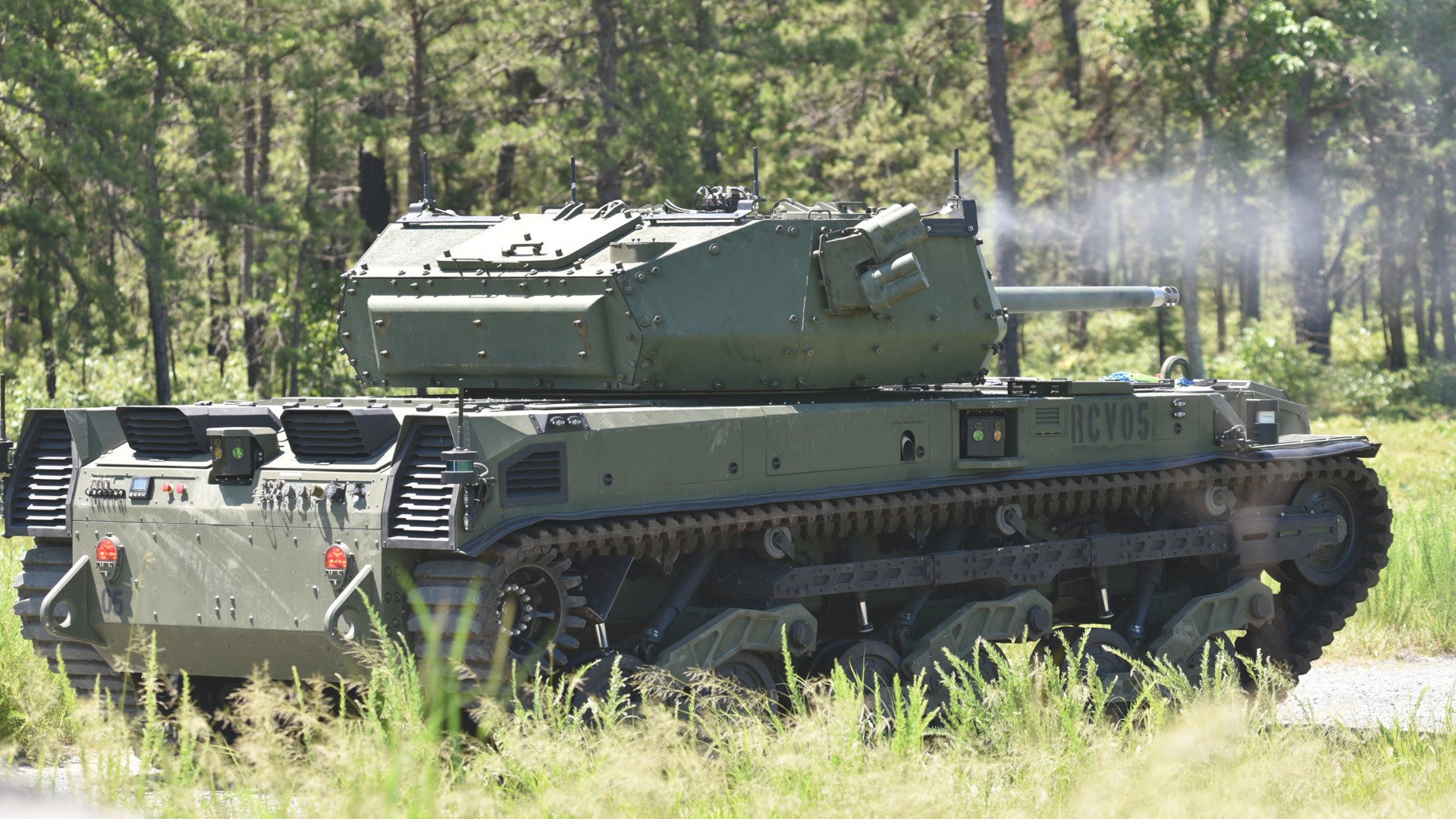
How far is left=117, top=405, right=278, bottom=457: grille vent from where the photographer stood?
821cm

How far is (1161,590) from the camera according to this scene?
11133 millimetres

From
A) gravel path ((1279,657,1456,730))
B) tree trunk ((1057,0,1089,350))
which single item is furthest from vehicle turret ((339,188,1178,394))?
tree trunk ((1057,0,1089,350))

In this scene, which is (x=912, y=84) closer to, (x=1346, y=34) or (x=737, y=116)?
(x=737, y=116)

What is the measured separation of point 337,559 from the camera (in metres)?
7.54

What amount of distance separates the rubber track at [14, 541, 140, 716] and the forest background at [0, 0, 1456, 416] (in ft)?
36.1

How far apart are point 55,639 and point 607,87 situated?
652 inches

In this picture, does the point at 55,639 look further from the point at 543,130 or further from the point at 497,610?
the point at 543,130

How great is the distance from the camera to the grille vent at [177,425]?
8211mm

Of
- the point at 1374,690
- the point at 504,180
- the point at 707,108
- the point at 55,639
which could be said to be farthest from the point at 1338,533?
the point at 504,180

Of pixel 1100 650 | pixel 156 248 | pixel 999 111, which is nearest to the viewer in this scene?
pixel 1100 650

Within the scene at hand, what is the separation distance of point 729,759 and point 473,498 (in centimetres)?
151

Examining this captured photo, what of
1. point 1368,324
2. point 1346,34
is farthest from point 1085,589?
point 1368,324

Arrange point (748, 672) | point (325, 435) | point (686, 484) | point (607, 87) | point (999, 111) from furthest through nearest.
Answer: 1. point (999, 111)
2. point (607, 87)
3. point (748, 672)
4. point (686, 484)
5. point (325, 435)

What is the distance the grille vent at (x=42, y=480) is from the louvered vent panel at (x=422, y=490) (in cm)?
199
